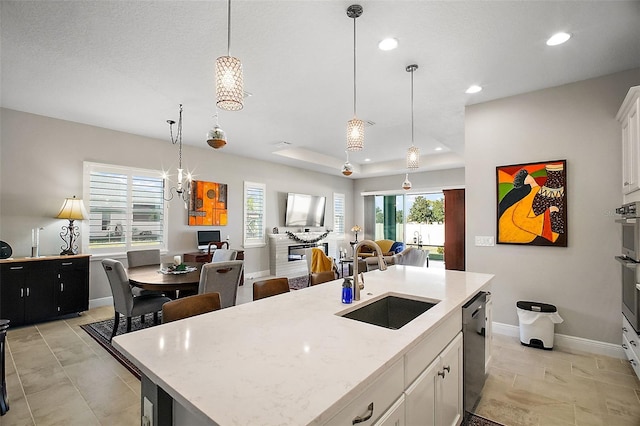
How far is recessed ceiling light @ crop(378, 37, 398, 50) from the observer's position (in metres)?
2.54

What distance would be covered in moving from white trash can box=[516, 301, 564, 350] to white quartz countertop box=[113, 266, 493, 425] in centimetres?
206

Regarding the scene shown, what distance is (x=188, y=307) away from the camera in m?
1.80

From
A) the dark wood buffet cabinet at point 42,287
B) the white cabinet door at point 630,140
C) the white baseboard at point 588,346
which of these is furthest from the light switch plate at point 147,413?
the dark wood buffet cabinet at point 42,287

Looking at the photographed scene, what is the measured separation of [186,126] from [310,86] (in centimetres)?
242

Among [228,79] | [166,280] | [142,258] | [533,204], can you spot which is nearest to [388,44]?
[228,79]

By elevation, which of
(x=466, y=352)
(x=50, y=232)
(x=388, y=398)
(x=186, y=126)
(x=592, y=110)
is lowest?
(x=466, y=352)

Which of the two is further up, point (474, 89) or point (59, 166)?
point (474, 89)

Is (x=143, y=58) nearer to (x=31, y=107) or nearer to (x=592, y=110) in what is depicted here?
(x=31, y=107)

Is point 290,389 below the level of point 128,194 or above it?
below

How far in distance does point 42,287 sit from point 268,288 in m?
3.66

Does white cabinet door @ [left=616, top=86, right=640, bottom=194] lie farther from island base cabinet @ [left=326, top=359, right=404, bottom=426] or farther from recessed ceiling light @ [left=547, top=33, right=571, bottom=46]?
island base cabinet @ [left=326, top=359, right=404, bottom=426]

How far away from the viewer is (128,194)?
5.16m

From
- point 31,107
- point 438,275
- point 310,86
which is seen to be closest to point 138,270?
point 31,107

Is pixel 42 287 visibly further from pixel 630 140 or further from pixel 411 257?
pixel 630 140
